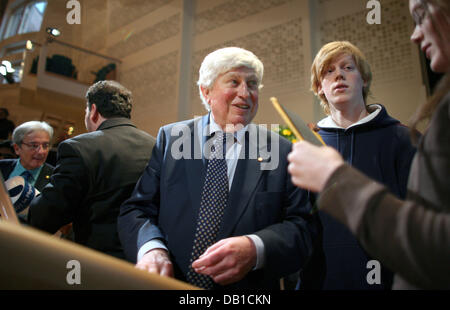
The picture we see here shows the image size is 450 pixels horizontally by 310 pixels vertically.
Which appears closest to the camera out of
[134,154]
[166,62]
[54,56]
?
[134,154]

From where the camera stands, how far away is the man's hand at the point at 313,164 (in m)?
0.59

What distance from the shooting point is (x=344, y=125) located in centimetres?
132

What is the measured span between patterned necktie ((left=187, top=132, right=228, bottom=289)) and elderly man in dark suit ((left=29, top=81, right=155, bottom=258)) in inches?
19.3

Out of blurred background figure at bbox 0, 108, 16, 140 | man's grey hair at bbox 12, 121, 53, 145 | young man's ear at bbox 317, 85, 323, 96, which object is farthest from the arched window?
young man's ear at bbox 317, 85, 323, 96

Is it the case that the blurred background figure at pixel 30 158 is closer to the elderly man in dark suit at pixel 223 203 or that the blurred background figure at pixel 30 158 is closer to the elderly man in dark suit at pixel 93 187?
the elderly man in dark suit at pixel 93 187

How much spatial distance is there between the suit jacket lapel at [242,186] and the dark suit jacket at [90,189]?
1.89 ft

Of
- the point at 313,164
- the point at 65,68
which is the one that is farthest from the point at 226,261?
the point at 65,68

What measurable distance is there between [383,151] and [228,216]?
638 millimetres

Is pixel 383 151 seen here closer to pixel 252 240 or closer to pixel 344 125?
pixel 344 125

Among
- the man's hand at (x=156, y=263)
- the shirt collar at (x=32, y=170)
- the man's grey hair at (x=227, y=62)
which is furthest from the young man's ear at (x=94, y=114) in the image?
the man's hand at (x=156, y=263)

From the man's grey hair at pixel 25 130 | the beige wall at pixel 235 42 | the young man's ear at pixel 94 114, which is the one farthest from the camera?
the beige wall at pixel 235 42

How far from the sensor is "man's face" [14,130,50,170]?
214 cm

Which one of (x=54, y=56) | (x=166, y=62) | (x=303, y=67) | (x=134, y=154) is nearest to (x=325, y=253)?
(x=134, y=154)

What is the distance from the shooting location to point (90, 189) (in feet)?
4.58
